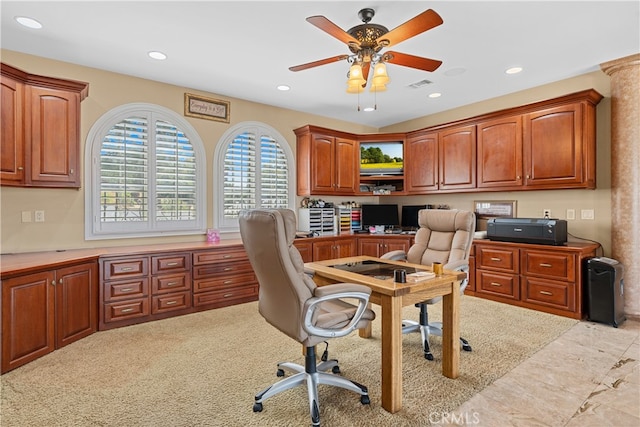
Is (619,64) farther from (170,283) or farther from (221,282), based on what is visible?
(170,283)

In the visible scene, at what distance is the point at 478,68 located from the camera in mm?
3713

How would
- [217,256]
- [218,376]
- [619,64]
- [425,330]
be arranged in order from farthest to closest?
[217,256] → [619,64] → [425,330] → [218,376]

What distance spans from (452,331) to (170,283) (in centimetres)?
300

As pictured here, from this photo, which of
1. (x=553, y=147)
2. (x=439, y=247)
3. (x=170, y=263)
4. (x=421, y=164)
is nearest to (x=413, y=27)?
(x=439, y=247)

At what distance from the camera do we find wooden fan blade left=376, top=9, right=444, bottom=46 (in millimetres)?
1971

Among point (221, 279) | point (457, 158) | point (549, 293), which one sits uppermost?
point (457, 158)

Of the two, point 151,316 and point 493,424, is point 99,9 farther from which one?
point 493,424

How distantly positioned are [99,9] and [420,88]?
141 inches

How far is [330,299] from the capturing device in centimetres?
189

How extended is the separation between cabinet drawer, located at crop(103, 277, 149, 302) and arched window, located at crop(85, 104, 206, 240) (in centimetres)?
69

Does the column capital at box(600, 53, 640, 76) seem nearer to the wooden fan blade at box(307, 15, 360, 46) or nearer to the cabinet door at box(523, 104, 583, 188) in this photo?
the cabinet door at box(523, 104, 583, 188)

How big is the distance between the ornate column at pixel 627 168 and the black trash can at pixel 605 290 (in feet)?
0.48

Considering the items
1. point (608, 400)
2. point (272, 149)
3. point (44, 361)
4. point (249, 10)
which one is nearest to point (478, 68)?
point (249, 10)

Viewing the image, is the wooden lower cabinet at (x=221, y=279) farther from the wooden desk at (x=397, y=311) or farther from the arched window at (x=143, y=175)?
the wooden desk at (x=397, y=311)
